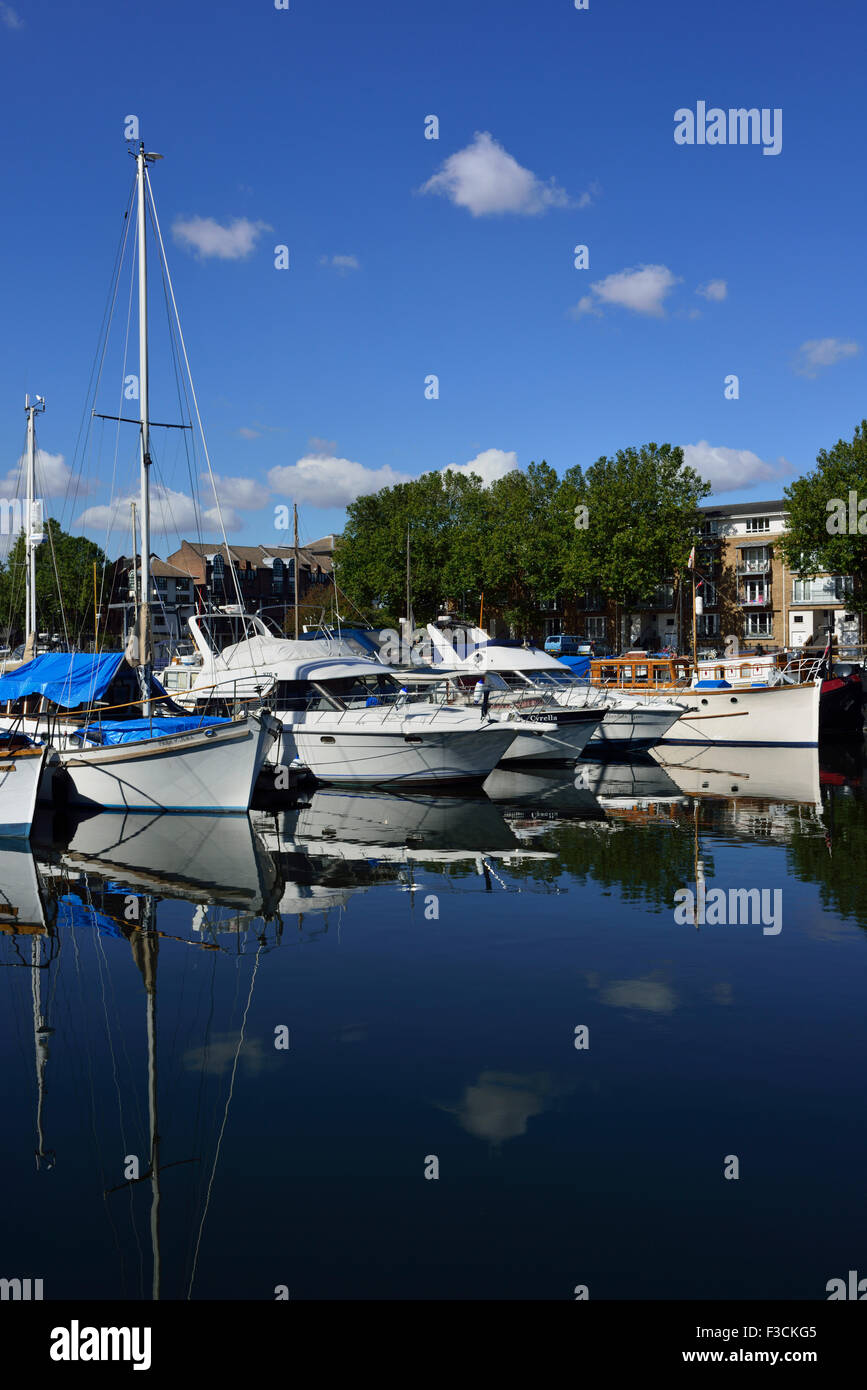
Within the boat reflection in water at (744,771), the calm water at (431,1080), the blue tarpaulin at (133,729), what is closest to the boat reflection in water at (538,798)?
the boat reflection in water at (744,771)

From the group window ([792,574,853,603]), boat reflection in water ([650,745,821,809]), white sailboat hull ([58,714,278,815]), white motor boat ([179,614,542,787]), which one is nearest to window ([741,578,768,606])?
window ([792,574,853,603])

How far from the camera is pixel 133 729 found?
26.6 meters

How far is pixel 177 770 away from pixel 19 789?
374 centimetres

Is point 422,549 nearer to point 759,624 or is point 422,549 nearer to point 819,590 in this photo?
point 759,624

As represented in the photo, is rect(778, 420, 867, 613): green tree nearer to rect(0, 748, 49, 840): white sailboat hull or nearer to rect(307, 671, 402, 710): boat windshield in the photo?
rect(307, 671, 402, 710): boat windshield

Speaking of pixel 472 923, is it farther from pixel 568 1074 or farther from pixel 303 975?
pixel 568 1074

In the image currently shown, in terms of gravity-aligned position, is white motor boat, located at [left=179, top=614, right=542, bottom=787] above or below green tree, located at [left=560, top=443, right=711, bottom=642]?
below

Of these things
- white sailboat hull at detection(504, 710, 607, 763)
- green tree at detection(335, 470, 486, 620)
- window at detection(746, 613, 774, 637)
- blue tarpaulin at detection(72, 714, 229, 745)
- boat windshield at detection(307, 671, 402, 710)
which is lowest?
white sailboat hull at detection(504, 710, 607, 763)

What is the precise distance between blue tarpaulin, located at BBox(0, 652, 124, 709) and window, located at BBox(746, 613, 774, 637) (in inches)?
3009

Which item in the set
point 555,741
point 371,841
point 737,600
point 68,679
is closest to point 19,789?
point 68,679

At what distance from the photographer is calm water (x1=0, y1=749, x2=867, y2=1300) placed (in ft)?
24.2

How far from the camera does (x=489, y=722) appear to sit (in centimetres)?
2959
